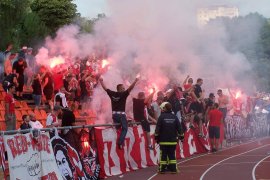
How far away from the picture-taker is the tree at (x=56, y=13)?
120 ft

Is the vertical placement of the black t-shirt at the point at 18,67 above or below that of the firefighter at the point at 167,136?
above

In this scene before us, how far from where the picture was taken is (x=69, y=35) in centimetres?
2478

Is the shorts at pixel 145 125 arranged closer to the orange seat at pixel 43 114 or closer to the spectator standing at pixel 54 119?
the orange seat at pixel 43 114

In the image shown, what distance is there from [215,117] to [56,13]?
56.6ft

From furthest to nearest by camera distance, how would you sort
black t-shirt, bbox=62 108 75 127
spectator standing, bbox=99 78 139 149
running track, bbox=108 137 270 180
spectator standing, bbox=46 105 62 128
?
1. spectator standing, bbox=99 78 139 149
2. running track, bbox=108 137 270 180
3. spectator standing, bbox=46 105 62 128
4. black t-shirt, bbox=62 108 75 127

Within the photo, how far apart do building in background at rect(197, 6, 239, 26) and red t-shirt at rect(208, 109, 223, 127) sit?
3.43 m

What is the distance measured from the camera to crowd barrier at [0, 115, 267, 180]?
1179cm

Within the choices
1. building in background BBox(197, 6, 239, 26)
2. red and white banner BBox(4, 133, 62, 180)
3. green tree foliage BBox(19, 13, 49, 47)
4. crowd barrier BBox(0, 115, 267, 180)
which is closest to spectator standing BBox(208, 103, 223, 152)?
building in background BBox(197, 6, 239, 26)

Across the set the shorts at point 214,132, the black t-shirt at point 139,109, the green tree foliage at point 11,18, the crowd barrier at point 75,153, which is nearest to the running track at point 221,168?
the crowd barrier at point 75,153

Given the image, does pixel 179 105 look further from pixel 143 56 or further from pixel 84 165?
pixel 84 165

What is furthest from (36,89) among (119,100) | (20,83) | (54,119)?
(54,119)

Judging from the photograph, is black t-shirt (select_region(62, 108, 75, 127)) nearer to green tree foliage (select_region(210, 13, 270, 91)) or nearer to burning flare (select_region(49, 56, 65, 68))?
burning flare (select_region(49, 56, 65, 68))

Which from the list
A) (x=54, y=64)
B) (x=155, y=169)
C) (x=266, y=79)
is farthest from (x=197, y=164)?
(x=266, y=79)

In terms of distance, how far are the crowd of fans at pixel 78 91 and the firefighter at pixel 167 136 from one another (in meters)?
1.65
